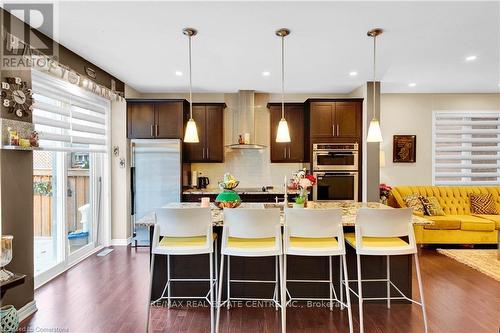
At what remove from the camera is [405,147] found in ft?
18.3

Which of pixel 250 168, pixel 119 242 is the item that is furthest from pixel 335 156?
pixel 119 242

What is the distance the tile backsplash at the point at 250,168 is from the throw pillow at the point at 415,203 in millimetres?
1934

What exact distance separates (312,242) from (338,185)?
263 centimetres

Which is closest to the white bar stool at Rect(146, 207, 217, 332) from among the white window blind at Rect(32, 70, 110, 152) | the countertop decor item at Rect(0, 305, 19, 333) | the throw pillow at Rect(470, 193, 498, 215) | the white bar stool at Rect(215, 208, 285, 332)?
the white bar stool at Rect(215, 208, 285, 332)

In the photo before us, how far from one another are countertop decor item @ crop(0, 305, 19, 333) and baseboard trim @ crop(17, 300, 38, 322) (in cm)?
37

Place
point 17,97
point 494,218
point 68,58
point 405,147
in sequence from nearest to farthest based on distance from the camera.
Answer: point 17,97
point 68,58
point 494,218
point 405,147

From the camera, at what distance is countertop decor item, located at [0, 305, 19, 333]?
7.20ft

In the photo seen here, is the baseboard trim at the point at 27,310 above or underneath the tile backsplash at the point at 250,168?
underneath

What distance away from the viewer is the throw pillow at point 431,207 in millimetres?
4762

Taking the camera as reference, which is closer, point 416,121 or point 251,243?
point 251,243

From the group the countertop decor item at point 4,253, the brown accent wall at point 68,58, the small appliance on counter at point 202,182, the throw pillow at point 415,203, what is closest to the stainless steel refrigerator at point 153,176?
the small appliance on counter at point 202,182

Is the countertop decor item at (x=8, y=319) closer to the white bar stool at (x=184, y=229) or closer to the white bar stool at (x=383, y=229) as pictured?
the white bar stool at (x=184, y=229)

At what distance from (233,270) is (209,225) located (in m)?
0.73

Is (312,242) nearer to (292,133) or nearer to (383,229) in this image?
(383,229)
